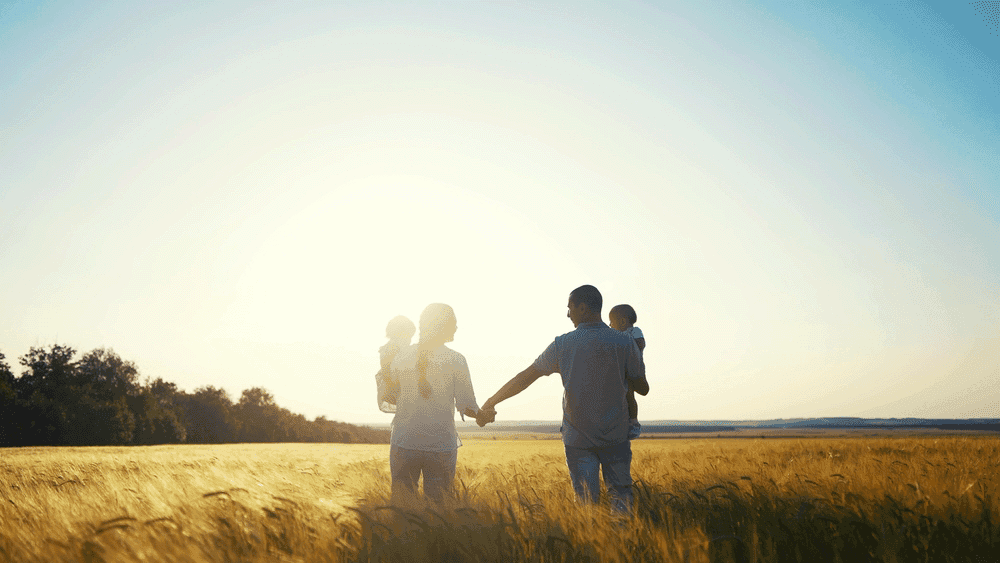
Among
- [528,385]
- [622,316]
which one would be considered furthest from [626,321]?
[528,385]

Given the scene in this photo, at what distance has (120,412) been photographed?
52000mm

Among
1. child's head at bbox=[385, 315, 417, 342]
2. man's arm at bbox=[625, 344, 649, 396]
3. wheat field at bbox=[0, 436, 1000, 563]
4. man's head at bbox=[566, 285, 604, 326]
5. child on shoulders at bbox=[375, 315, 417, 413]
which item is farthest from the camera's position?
child's head at bbox=[385, 315, 417, 342]

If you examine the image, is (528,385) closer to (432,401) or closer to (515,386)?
(515,386)

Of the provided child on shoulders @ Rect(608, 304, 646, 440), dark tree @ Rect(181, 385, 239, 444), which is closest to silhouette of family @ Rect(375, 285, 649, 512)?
child on shoulders @ Rect(608, 304, 646, 440)

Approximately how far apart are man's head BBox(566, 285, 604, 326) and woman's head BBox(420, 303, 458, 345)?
108 centimetres

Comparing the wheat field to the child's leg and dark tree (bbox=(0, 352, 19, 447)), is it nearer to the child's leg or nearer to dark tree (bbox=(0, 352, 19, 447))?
the child's leg

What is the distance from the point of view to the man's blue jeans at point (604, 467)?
4.29 metres

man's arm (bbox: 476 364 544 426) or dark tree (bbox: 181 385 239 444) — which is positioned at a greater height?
man's arm (bbox: 476 364 544 426)

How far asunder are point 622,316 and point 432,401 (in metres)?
2.14

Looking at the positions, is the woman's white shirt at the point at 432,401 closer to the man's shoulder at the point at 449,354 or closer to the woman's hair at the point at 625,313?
the man's shoulder at the point at 449,354

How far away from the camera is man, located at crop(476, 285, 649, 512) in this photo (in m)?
4.30

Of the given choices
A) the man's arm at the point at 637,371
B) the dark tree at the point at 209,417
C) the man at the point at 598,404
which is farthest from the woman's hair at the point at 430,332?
the dark tree at the point at 209,417

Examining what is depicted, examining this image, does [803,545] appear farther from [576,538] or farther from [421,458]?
[421,458]

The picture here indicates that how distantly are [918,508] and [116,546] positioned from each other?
14.2 feet
